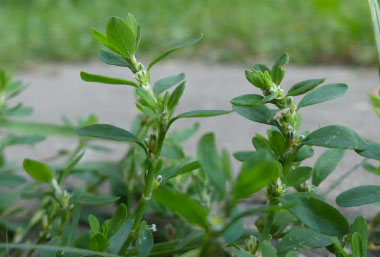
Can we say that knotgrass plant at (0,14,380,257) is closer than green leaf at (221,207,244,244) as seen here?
No

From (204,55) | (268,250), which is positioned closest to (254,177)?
(268,250)

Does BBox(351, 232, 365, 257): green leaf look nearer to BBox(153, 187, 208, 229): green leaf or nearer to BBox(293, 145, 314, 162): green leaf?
BBox(293, 145, 314, 162): green leaf

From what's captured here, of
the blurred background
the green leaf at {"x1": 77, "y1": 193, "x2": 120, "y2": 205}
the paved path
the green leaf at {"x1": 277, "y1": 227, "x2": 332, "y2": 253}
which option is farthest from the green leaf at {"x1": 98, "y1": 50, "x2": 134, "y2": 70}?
the blurred background

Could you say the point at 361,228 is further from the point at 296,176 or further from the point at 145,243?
the point at 145,243

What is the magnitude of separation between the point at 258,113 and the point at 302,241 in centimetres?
19

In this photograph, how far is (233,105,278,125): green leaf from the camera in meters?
0.64

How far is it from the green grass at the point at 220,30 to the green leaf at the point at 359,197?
2.43 metres

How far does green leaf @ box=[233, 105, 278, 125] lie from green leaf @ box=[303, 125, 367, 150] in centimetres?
6

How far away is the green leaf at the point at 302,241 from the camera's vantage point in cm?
66

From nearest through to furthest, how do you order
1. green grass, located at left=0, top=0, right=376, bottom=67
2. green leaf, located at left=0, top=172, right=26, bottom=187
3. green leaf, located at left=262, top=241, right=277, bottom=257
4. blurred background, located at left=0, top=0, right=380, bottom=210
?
green leaf, located at left=262, top=241, right=277, bottom=257 → green leaf, located at left=0, top=172, right=26, bottom=187 → blurred background, located at left=0, top=0, right=380, bottom=210 → green grass, located at left=0, top=0, right=376, bottom=67

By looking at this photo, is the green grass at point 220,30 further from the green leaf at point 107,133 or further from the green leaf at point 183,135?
the green leaf at point 107,133

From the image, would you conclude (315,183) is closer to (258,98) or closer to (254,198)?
(258,98)

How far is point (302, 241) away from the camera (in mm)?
667

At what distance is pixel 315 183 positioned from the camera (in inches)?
29.8
